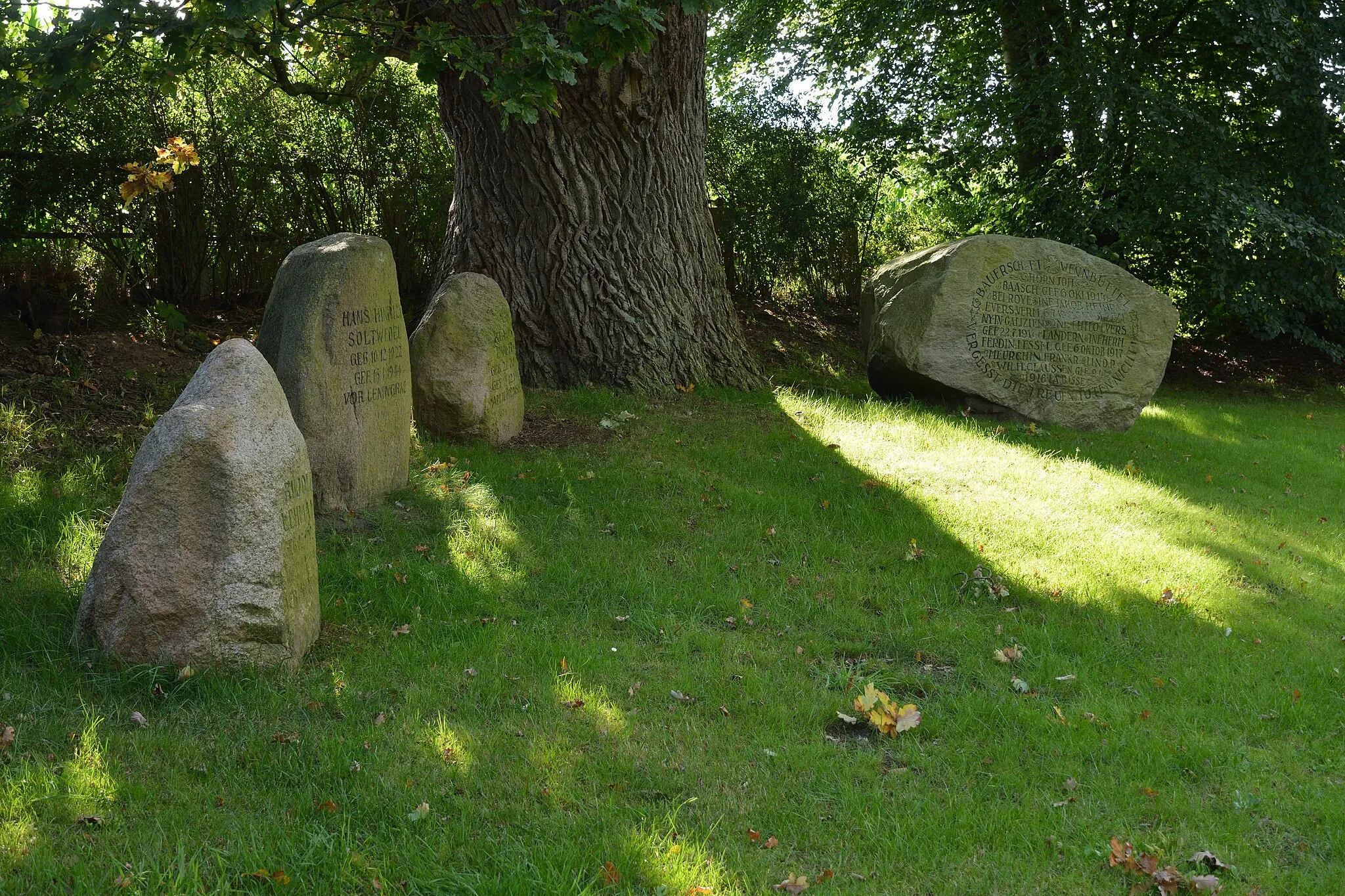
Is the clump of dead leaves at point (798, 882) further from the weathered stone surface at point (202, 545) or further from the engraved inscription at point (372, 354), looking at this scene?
the engraved inscription at point (372, 354)

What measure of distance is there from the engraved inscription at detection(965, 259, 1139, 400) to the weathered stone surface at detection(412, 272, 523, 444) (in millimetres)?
4753

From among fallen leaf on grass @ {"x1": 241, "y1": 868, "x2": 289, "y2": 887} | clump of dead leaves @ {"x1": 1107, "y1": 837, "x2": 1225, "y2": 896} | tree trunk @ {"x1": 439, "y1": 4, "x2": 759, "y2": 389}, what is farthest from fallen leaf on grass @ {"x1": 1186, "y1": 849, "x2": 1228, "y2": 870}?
tree trunk @ {"x1": 439, "y1": 4, "x2": 759, "y2": 389}

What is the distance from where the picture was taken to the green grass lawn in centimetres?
346

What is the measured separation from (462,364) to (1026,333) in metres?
5.65

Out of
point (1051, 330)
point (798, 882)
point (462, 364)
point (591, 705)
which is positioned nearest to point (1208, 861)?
point (798, 882)

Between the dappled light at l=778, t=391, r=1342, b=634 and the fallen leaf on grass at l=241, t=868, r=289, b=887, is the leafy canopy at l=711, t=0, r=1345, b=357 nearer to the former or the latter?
the dappled light at l=778, t=391, r=1342, b=634

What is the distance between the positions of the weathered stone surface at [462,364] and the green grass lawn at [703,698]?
10.2 inches

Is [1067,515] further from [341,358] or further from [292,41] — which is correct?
[292,41]

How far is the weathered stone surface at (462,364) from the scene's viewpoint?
761 centimetres

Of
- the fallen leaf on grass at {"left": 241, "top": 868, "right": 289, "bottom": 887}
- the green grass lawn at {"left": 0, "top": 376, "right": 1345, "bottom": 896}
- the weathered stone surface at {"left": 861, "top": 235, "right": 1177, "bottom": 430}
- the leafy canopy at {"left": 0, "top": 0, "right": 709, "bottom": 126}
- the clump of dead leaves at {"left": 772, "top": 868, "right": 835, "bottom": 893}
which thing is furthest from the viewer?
the weathered stone surface at {"left": 861, "top": 235, "right": 1177, "bottom": 430}

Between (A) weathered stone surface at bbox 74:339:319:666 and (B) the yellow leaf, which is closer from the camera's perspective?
(A) weathered stone surface at bbox 74:339:319:666

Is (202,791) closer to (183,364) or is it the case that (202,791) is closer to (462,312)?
(462,312)

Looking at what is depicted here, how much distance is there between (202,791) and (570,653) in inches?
68.2

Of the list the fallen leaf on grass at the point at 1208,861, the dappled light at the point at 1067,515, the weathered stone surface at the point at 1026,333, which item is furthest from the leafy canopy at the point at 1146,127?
the fallen leaf on grass at the point at 1208,861
